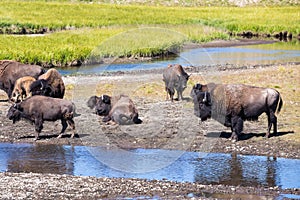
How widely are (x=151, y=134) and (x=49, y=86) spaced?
3.57 meters

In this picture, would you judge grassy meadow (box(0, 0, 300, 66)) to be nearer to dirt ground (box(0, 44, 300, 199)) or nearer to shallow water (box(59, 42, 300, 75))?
shallow water (box(59, 42, 300, 75))

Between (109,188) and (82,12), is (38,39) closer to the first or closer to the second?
(82,12)

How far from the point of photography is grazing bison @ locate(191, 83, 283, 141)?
14875mm

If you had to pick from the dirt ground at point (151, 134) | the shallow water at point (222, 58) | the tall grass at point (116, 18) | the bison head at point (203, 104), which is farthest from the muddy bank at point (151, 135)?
the tall grass at point (116, 18)

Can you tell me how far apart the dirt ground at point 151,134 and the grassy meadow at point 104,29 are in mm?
6947

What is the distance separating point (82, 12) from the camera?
63.1 metres

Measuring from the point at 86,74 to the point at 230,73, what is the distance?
596cm

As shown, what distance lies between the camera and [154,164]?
43.5 ft

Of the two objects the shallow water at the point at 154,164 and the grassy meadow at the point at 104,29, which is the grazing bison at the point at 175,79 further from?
the grassy meadow at the point at 104,29

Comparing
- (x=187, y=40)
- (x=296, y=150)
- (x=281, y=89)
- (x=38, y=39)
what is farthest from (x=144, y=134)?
(x=187, y=40)

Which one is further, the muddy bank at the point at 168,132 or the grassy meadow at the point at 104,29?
the grassy meadow at the point at 104,29

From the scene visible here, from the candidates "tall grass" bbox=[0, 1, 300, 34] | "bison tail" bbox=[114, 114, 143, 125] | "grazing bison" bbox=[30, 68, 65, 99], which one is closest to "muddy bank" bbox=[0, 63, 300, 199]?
"bison tail" bbox=[114, 114, 143, 125]

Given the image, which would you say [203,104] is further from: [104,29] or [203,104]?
[104,29]

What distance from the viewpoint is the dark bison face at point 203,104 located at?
15.1 m
